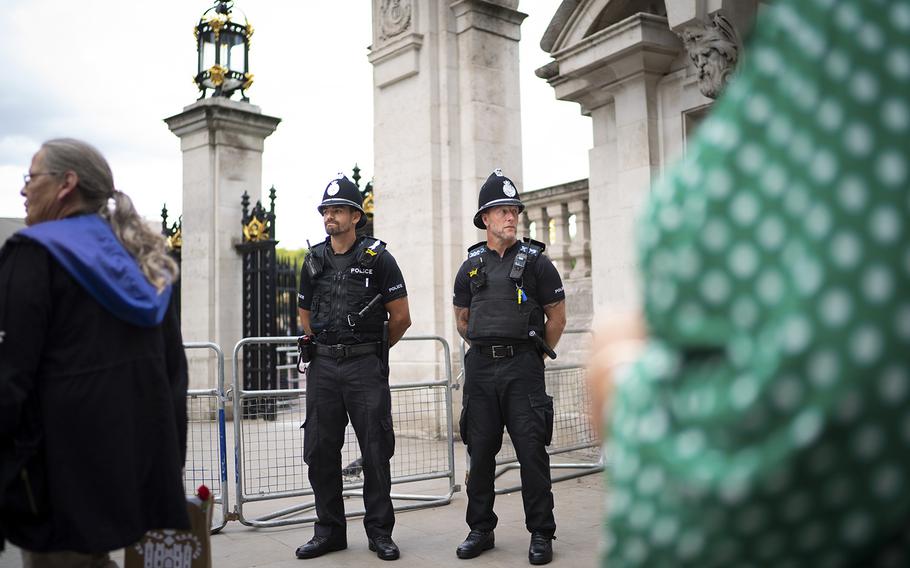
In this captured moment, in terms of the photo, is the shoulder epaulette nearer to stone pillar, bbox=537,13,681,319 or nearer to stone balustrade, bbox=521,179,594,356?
stone pillar, bbox=537,13,681,319

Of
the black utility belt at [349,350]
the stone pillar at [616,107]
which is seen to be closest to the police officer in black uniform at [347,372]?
the black utility belt at [349,350]

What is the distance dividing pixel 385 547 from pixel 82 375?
294cm

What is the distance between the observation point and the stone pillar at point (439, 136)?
9336 millimetres

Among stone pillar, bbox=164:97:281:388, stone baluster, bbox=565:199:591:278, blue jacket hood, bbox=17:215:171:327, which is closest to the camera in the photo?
blue jacket hood, bbox=17:215:171:327

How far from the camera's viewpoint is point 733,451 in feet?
3.14

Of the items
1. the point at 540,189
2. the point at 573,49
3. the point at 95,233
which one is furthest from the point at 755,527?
the point at 540,189

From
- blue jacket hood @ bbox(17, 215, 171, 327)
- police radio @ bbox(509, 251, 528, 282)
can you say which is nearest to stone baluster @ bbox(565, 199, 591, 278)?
police radio @ bbox(509, 251, 528, 282)

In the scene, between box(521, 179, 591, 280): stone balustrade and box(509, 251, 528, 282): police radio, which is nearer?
box(509, 251, 528, 282): police radio

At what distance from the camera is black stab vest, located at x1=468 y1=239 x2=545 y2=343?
500cm

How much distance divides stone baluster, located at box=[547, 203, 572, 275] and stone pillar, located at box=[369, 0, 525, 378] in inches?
31.9

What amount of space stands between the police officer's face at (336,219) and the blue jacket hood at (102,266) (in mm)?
2611

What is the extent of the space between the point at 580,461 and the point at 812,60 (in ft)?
24.5

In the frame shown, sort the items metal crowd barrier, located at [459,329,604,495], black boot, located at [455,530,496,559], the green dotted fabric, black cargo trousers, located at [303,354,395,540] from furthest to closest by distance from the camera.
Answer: metal crowd barrier, located at [459,329,604,495], black cargo trousers, located at [303,354,395,540], black boot, located at [455,530,496,559], the green dotted fabric

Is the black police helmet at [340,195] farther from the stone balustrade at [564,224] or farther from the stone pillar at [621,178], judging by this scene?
the stone balustrade at [564,224]
